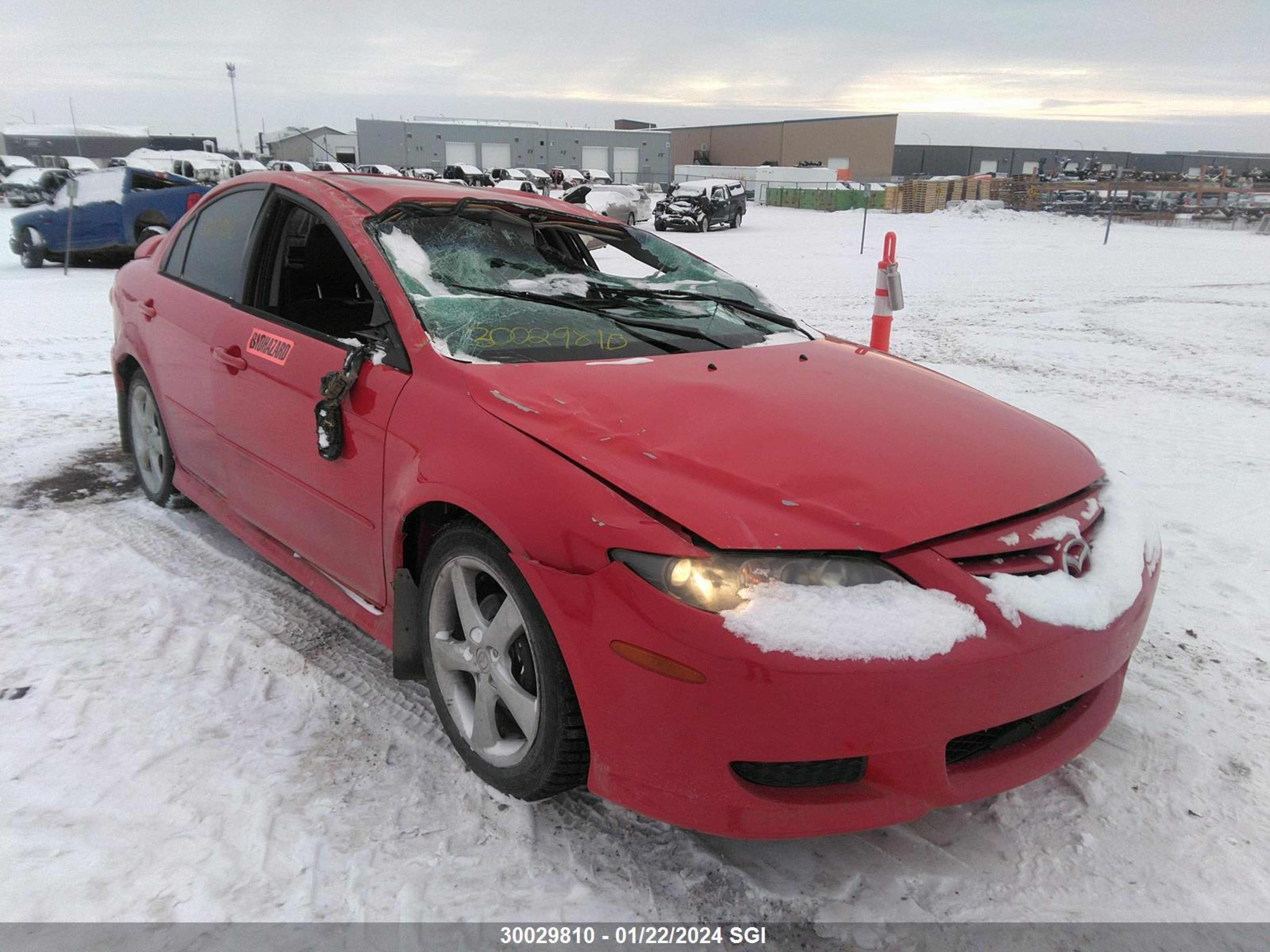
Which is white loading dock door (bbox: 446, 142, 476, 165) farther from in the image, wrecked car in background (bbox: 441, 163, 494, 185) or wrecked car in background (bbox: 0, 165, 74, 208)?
wrecked car in background (bbox: 441, 163, 494, 185)

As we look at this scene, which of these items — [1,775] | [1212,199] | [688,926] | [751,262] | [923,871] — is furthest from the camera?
[1212,199]

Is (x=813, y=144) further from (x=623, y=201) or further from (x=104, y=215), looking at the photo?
(x=104, y=215)

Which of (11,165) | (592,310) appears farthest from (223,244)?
(11,165)

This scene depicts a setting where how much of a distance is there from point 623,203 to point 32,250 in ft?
44.1

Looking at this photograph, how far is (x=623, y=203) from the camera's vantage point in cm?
2281

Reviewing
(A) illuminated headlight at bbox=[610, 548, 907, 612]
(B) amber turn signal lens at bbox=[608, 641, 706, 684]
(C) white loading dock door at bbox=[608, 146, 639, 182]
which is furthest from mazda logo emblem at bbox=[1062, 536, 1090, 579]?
(C) white loading dock door at bbox=[608, 146, 639, 182]

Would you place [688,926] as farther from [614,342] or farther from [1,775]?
[1,775]

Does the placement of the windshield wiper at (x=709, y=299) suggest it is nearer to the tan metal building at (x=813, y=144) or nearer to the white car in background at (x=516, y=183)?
the white car in background at (x=516, y=183)

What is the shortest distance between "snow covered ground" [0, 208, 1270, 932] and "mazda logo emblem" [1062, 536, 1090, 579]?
69 cm

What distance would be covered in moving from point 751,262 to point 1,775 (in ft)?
49.1

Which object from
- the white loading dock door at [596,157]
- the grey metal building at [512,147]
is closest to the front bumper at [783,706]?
the grey metal building at [512,147]

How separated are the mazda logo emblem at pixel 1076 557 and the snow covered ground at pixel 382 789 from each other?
27.1 inches

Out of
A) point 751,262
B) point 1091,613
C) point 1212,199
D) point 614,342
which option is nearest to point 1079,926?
point 1091,613

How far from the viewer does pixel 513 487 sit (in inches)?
78.9
